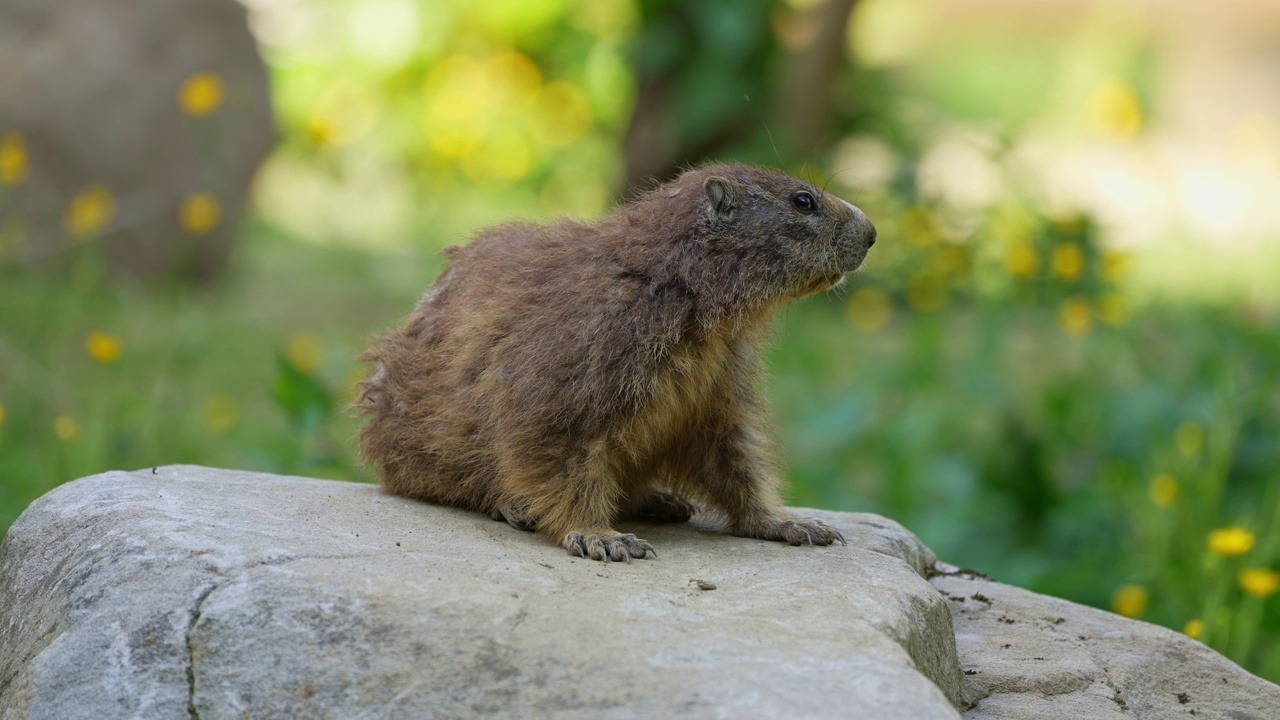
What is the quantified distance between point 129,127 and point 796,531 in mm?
6752

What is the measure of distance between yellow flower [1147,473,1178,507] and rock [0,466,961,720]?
7.82 feet

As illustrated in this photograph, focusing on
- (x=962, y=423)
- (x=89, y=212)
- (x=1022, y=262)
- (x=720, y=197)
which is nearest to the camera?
(x=720, y=197)

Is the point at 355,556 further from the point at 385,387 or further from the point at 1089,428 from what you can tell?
the point at 1089,428

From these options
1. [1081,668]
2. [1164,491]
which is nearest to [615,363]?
[1081,668]

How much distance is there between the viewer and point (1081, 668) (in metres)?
3.87

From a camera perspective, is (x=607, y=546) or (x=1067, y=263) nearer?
(x=607, y=546)

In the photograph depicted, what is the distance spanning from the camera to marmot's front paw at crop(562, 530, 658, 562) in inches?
150

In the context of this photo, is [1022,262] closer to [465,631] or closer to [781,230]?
[781,230]

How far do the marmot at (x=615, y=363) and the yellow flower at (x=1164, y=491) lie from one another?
2.11 meters

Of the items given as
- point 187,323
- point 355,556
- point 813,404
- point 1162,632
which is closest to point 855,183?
point 813,404

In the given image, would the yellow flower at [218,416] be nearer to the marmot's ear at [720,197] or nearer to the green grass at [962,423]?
the green grass at [962,423]

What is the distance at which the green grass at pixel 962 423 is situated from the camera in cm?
581

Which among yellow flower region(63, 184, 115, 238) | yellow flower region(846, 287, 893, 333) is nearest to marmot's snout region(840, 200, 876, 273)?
yellow flower region(63, 184, 115, 238)

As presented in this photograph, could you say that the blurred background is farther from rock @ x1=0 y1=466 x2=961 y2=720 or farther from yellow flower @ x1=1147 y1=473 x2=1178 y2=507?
rock @ x1=0 y1=466 x2=961 y2=720
